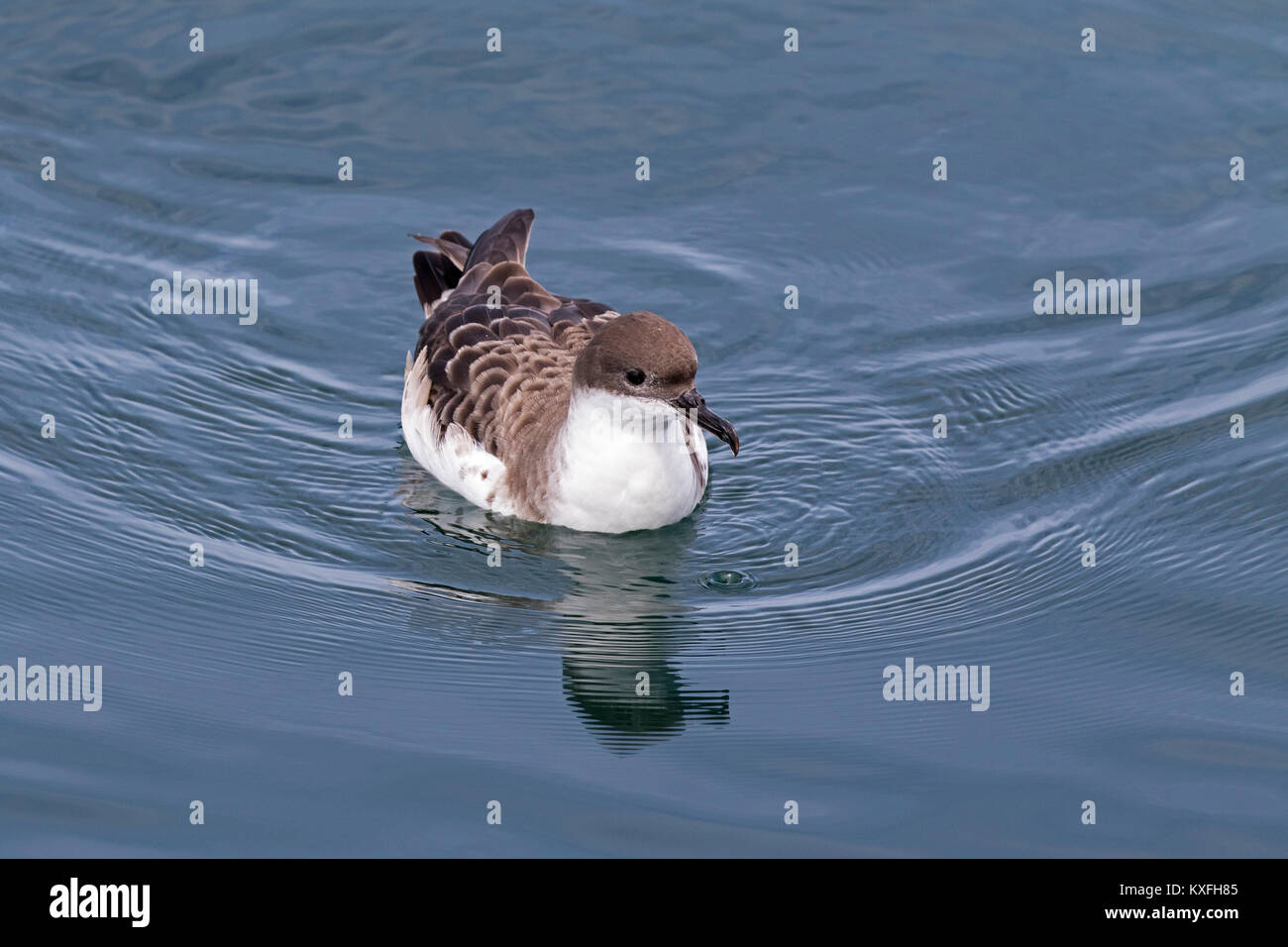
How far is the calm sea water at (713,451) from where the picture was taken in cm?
903

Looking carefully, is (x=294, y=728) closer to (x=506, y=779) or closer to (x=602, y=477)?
(x=506, y=779)

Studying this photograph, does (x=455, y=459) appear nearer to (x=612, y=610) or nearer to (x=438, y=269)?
(x=612, y=610)

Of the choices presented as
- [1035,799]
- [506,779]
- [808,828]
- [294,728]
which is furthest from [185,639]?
[1035,799]

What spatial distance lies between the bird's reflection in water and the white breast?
186 mm

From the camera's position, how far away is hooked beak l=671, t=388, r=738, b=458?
10461mm

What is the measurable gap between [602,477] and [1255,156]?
7.97 m

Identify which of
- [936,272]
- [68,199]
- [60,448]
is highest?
[68,199]

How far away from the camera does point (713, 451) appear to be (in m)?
12.8

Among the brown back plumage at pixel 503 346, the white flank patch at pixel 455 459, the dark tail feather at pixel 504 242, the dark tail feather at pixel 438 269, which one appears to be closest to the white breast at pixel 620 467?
the brown back plumage at pixel 503 346

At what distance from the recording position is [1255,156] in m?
15.9

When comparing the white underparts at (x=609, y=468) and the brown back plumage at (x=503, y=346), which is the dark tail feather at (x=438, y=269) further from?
the white underparts at (x=609, y=468)

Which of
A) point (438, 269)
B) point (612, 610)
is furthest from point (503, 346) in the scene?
point (612, 610)

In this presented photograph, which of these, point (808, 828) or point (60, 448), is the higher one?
point (60, 448)

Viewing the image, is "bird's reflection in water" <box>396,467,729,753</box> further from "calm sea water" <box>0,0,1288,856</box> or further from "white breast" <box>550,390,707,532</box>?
"white breast" <box>550,390,707,532</box>
